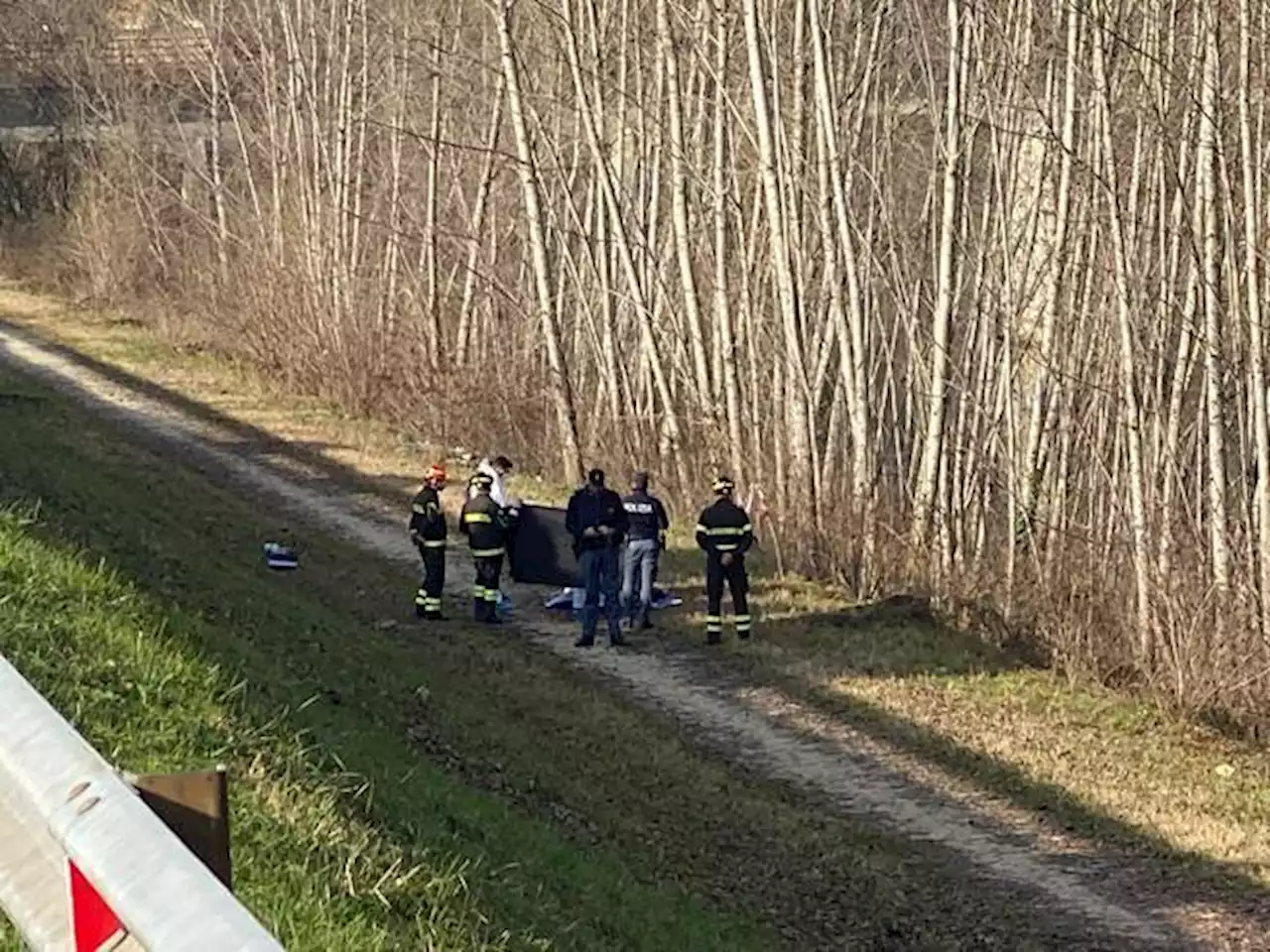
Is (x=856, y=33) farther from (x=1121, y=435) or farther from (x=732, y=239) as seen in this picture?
(x=1121, y=435)

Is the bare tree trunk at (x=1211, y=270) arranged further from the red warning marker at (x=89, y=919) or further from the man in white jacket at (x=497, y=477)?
the red warning marker at (x=89, y=919)

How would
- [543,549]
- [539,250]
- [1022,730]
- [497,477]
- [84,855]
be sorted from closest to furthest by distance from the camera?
[84,855]
[1022,730]
[497,477]
[543,549]
[539,250]

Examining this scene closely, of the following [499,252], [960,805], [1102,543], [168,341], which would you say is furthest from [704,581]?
[168,341]

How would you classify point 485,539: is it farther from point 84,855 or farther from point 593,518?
point 84,855

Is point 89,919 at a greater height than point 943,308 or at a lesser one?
lesser

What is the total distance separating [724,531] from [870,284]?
585cm

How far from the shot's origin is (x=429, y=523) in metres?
18.2

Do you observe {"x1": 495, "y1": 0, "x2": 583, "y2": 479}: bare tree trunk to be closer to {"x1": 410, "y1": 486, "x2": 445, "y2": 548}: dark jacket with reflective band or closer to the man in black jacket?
{"x1": 410, "y1": 486, "x2": 445, "y2": 548}: dark jacket with reflective band

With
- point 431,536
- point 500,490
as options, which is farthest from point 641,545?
point 431,536

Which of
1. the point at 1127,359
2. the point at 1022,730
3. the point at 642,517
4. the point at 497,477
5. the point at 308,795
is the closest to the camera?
the point at 308,795

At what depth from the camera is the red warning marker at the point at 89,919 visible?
3.03 metres

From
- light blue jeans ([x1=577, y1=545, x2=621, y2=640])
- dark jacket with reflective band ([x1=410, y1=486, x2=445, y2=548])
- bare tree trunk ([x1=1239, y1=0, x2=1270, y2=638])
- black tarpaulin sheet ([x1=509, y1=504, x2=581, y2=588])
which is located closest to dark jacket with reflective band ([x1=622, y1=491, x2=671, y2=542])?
light blue jeans ([x1=577, y1=545, x2=621, y2=640])

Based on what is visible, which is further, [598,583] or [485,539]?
[485,539]

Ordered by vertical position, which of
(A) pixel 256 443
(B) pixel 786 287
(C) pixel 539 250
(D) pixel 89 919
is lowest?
(A) pixel 256 443
